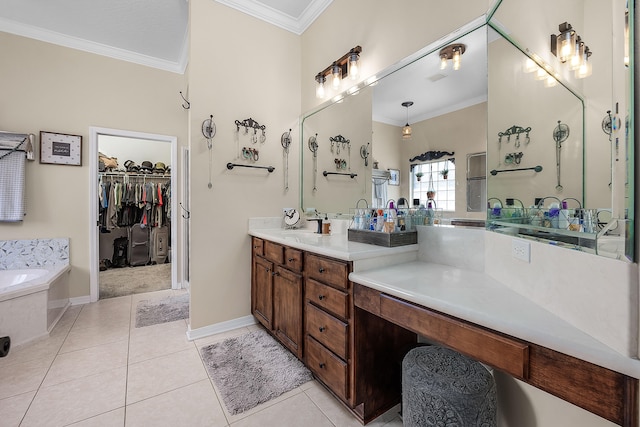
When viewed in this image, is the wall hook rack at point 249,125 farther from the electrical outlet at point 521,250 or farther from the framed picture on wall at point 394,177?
the electrical outlet at point 521,250

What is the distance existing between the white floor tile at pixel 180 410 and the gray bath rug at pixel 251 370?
0.26 feet

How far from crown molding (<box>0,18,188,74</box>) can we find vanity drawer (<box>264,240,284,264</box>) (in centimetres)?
282

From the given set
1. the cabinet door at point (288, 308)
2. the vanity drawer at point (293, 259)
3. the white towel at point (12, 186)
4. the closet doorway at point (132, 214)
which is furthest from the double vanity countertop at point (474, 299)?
the closet doorway at point (132, 214)

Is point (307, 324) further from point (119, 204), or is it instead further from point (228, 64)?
point (119, 204)

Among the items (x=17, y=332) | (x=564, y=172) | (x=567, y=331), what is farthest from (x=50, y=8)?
(x=567, y=331)

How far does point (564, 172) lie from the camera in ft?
3.33

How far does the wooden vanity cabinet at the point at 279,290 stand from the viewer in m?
1.92

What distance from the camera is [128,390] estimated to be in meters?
1.75

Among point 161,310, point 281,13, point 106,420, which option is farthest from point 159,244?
point 281,13

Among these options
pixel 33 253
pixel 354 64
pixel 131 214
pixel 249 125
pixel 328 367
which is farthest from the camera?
pixel 131 214

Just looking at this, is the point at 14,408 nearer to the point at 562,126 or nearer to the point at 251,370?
the point at 251,370

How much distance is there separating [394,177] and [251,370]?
1.77m

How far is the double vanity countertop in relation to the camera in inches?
27.9

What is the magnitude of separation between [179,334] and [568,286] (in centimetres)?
286
